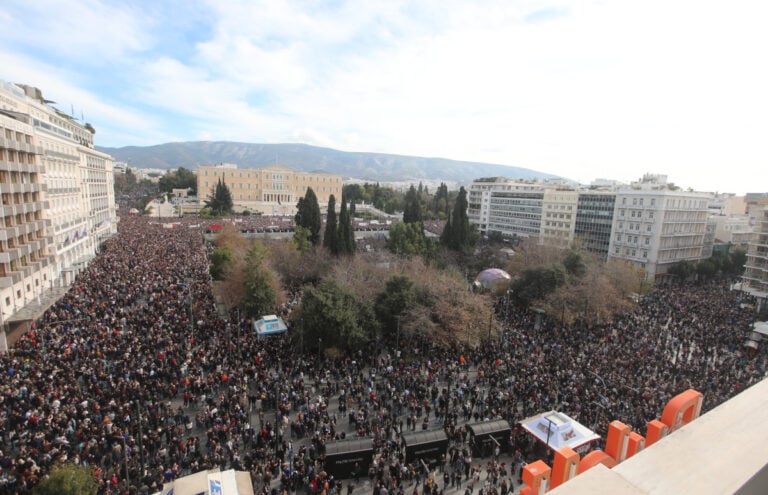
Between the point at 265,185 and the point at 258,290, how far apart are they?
78057 millimetres

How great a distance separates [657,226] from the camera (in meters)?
47.8

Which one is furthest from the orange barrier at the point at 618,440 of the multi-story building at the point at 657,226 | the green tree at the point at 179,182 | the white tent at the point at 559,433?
the green tree at the point at 179,182

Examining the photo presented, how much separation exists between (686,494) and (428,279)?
2678 cm

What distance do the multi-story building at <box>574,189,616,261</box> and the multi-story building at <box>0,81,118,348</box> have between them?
53306 mm

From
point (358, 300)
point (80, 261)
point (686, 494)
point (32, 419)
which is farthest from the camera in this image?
point (80, 261)

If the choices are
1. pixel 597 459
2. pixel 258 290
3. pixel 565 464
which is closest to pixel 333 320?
pixel 258 290

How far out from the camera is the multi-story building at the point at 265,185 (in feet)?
314

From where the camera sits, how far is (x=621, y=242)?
52031mm

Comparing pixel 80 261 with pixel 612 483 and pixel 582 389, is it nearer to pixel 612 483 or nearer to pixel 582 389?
pixel 582 389

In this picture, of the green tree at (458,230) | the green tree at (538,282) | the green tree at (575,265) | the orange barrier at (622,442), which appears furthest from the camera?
the green tree at (458,230)

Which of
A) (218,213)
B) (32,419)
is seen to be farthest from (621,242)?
(218,213)

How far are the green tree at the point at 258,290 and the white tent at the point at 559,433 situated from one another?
17651 millimetres

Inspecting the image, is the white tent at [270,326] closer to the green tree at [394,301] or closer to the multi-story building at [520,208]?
the green tree at [394,301]

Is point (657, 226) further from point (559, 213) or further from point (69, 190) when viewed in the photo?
point (69, 190)
